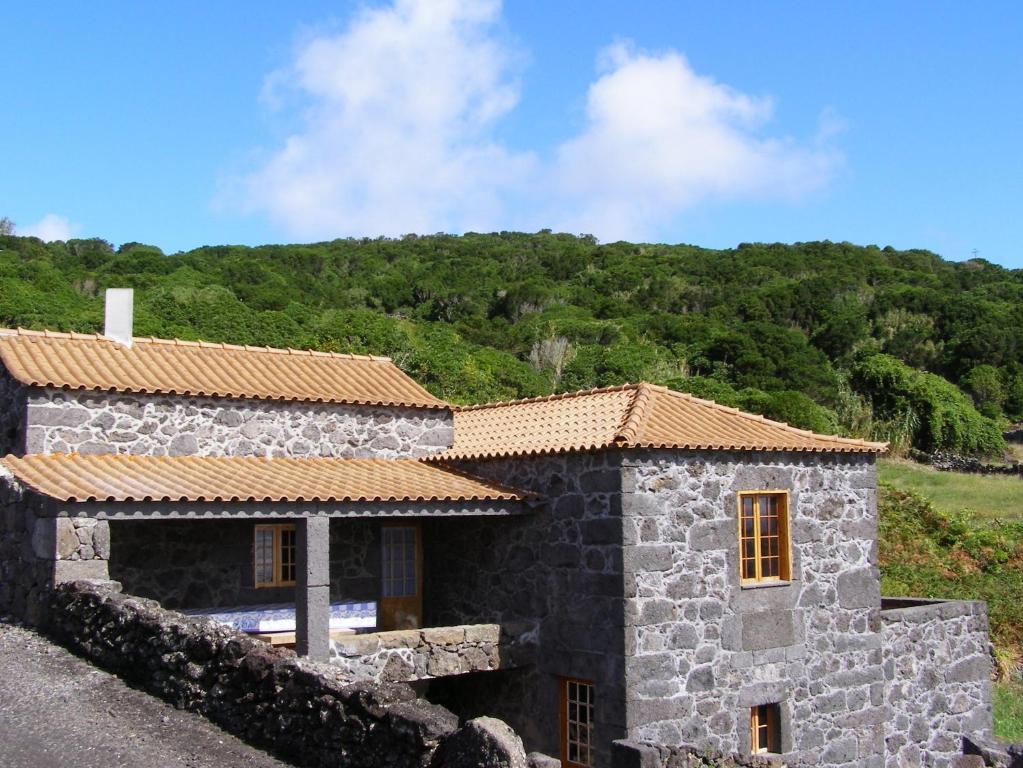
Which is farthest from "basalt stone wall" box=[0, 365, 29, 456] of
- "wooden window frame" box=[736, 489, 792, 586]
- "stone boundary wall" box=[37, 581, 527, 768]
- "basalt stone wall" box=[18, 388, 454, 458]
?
"wooden window frame" box=[736, 489, 792, 586]

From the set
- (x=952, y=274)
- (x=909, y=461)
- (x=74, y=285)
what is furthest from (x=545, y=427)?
(x=952, y=274)

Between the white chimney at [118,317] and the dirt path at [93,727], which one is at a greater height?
the white chimney at [118,317]

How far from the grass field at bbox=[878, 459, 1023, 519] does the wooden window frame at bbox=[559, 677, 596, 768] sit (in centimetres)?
1418

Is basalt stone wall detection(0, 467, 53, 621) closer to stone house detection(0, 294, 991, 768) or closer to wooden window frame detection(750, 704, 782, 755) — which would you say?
stone house detection(0, 294, 991, 768)

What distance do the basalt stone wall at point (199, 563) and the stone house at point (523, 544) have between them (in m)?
0.03

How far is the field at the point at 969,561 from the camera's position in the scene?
18031 millimetres

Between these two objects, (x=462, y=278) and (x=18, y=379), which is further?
(x=462, y=278)

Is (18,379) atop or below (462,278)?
below

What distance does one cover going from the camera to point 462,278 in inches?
2270

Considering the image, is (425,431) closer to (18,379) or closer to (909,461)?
(18,379)

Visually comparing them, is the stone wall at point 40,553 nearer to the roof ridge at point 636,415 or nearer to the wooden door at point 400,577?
the wooden door at point 400,577

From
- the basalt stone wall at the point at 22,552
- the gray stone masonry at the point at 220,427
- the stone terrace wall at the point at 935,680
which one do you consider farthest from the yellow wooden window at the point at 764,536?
the basalt stone wall at the point at 22,552

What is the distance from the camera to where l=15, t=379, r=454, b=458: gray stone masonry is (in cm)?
1286

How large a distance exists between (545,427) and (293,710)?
8206mm
